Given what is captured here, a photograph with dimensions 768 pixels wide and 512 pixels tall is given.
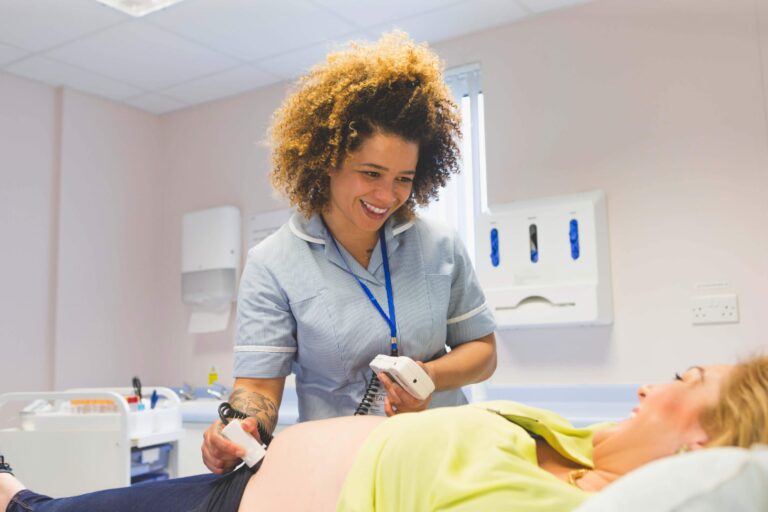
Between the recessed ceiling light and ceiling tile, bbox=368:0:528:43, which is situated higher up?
the recessed ceiling light

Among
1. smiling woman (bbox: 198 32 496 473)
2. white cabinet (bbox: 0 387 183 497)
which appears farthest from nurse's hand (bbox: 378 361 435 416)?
white cabinet (bbox: 0 387 183 497)

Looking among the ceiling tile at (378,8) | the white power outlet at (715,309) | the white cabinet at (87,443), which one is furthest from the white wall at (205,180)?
the white power outlet at (715,309)

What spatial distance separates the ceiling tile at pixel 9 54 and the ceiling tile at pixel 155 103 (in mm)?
675

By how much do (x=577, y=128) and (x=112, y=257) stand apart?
8.17ft

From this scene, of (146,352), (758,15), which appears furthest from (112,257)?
(758,15)

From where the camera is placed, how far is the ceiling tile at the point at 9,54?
3.41 metres

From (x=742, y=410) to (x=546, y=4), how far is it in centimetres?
243

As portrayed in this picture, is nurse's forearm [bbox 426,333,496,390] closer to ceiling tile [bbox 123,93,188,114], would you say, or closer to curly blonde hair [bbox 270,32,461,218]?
curly blonde hair [bbox 270,32,461,218]

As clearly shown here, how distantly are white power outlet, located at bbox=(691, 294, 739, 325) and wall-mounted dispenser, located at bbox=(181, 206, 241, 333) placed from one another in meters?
2.22

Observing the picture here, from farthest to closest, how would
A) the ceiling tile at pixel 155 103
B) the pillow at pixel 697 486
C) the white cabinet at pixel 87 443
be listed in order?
the ceiling tile at pixel 155 103 → the white cabinet at pixel 87 443 → the pillow at pixel 697 486

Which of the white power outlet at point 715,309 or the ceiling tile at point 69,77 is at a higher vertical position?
the ceiling tile at point 69,77

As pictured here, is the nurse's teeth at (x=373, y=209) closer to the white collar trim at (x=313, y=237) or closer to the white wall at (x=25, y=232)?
the white collar trim at (x=313, y=237)

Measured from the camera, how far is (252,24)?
318 centimetres

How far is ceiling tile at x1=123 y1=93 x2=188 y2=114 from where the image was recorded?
13.4 ft
